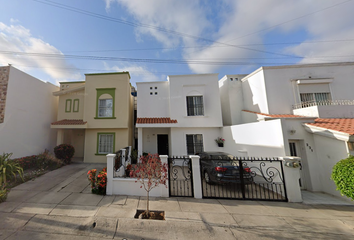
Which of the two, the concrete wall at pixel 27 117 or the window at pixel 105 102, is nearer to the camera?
the concrete wall at pixel 27 117

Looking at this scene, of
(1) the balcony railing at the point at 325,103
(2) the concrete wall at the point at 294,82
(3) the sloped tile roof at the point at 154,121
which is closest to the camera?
(1) the balcony railing at the point at 325,103

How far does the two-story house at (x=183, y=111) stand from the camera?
9.69m

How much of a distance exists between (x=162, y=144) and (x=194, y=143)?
2812mm

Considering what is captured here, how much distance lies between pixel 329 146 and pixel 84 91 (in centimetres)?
1555

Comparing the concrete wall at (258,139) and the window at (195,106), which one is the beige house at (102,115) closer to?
the window at (195,106)

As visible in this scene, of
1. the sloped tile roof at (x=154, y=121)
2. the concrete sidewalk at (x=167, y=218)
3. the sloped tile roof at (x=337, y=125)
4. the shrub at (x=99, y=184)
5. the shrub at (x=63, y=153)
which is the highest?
the sloped tile roof at (x=154, y=121)

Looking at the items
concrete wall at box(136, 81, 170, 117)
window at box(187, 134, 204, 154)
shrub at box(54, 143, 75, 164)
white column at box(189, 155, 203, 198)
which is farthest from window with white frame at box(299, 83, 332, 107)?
shrub at box(54, 143, 75, 164)

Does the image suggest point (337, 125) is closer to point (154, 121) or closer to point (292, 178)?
point (292, 178)

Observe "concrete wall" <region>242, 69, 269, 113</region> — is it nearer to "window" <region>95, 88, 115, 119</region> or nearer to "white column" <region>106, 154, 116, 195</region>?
"white column" <region>106, 154, 116, 195</region>

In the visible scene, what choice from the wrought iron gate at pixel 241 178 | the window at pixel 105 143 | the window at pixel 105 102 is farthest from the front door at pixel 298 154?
the window at pixel 105 102

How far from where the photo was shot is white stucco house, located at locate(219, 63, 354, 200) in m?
5.36

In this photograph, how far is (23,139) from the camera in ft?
28.5

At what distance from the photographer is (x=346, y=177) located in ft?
12.5

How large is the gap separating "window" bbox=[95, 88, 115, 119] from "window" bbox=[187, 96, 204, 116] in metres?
6.11
